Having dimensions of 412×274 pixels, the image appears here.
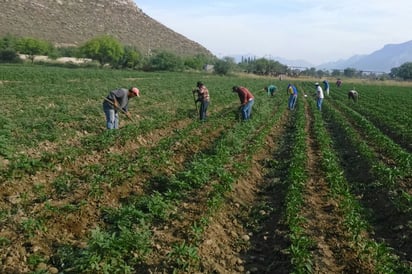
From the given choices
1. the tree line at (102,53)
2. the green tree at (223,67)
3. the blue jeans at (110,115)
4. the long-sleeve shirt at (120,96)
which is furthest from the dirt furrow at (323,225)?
the green tree at (223,67)

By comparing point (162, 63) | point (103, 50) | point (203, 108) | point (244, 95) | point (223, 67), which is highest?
point (103, 50)

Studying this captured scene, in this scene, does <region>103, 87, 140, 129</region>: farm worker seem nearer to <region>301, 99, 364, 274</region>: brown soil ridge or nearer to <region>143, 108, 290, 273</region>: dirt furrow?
<region>143, 108, 290, 273</region>: dirt furrow

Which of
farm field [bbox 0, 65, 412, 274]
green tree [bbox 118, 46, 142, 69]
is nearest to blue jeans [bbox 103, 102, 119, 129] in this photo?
farm field [bbox 0, 65, 412, 274]

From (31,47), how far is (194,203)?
2918 inches

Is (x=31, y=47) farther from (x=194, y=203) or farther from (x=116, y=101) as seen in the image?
(x=194, y=203)

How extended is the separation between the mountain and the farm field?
89363 mm

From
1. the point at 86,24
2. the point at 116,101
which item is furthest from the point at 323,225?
the point at 86,24

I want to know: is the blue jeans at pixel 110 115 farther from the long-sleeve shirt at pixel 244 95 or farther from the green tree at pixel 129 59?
the green tree at pixel 129 59

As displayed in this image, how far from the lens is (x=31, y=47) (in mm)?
72750

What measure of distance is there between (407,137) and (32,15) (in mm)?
107146

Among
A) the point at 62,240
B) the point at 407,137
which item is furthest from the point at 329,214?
the point at 407,137

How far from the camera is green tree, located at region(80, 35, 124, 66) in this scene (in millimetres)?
77250

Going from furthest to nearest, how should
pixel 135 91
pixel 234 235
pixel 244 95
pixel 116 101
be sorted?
pixel 244 95, pixel 116 101, pixel 135 91, pixel 234 235

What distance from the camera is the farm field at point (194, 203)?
17.8 feet
